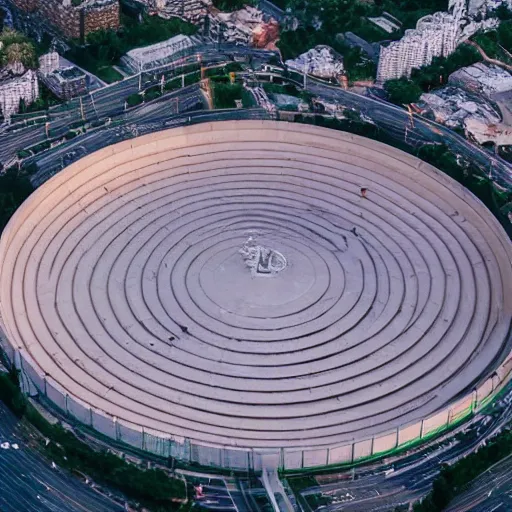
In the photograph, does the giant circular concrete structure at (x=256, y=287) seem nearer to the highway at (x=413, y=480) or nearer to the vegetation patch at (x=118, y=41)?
the highway at (x=413, y=480)

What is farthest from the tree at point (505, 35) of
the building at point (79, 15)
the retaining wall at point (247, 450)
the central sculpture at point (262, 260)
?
the retaining wall at point (247, 450)

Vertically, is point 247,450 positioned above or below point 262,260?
below

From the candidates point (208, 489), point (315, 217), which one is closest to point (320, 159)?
point (315, 217)

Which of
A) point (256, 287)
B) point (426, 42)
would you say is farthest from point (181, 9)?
point (256, 287)

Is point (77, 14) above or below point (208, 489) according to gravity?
above

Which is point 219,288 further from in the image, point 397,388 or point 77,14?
point 77,14

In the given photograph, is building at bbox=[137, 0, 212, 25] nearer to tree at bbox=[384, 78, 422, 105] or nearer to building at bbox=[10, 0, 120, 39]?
building at bbox=[10, 0, 120, 39]

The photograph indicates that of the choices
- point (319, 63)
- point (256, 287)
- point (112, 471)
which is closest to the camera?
point (112, 471)

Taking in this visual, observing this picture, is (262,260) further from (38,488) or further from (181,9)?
(181,9)

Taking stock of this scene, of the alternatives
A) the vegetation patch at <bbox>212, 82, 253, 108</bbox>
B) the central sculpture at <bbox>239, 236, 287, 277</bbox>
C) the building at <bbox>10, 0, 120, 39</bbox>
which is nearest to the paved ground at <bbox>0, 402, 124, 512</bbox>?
the central sculpture at <bbox>239, 236, 287, 277</bbox>
